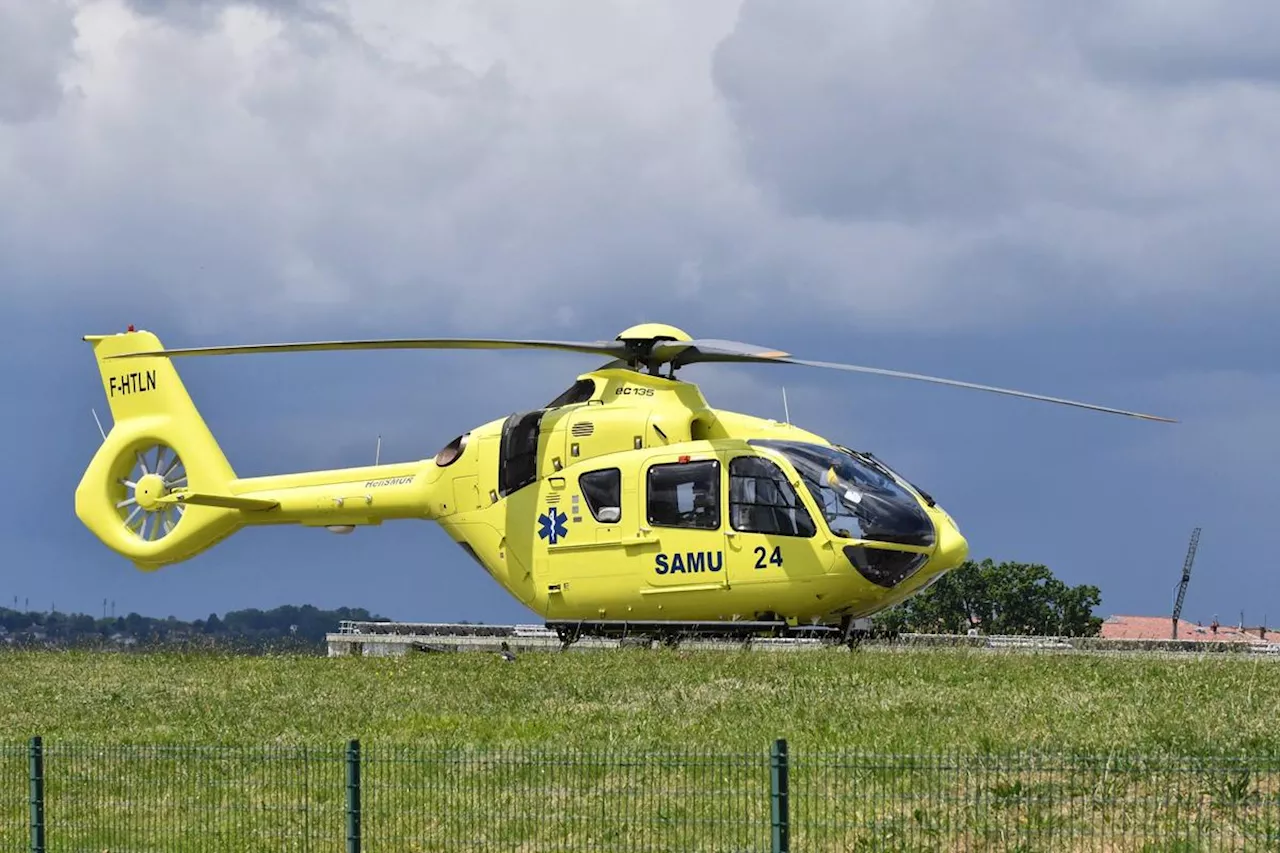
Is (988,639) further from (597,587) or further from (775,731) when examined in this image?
(775,731)

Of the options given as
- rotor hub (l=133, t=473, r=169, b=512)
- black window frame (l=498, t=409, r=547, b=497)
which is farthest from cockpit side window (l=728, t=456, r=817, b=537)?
rotor hub (l=133, t=473, r=169, b=512)

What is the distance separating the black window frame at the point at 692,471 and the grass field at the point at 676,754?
7.87ft

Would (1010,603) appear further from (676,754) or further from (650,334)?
(676,754)

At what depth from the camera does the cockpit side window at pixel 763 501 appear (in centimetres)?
2725

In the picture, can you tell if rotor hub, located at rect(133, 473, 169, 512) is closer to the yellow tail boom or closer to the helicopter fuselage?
the yellow tail boom

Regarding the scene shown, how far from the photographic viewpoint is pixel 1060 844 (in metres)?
14.7

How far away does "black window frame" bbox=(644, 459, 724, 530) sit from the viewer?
27625mm

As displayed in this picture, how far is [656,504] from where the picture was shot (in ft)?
92.5

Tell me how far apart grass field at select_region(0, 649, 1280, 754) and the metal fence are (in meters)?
1.04

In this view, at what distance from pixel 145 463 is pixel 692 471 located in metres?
15.2

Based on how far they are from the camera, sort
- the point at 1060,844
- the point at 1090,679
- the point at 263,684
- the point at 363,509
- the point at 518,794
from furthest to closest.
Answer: the point at 363,509 < the point at 263,684 < the point at 1090,679 < the point at 518,794 < the point at 1060,844

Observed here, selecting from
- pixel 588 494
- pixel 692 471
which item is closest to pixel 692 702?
pixel 692 471

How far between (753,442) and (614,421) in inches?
101

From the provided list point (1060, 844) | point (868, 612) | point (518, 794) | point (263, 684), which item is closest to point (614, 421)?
point (868, 612)
